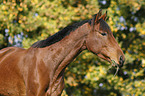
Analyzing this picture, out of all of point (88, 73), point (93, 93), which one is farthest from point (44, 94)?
point (93, 93)

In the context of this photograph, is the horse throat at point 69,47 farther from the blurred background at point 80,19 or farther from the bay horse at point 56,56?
the blurred background at point 80,19

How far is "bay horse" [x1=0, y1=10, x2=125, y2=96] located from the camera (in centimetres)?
266

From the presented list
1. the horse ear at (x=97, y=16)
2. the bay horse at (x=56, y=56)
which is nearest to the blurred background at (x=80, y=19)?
the bay horse at (x=56, y=56)

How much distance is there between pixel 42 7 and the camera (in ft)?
19.3

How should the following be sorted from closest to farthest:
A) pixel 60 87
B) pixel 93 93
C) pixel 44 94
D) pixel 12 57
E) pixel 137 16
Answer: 1. pixel 44 94
2. pixel 60 87
3. pixel 12 57
4. pixel 137 16
5. pixel 93 93

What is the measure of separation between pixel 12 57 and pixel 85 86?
442 centimetres

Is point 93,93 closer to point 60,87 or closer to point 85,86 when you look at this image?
point 85,86

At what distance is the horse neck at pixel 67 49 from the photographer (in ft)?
9.04

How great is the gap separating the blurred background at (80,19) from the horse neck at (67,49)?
3.04 meters

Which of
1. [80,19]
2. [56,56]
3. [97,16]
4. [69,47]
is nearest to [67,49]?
[69,47]

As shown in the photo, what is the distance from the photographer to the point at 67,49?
2.77m

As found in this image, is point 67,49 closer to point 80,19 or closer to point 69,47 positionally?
point 69,47

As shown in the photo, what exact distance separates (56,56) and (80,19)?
3391 mm

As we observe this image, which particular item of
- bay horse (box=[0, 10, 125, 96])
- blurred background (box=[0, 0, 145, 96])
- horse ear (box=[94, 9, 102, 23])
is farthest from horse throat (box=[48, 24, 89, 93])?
blurred background (box=[0, 0, 145, 96])
